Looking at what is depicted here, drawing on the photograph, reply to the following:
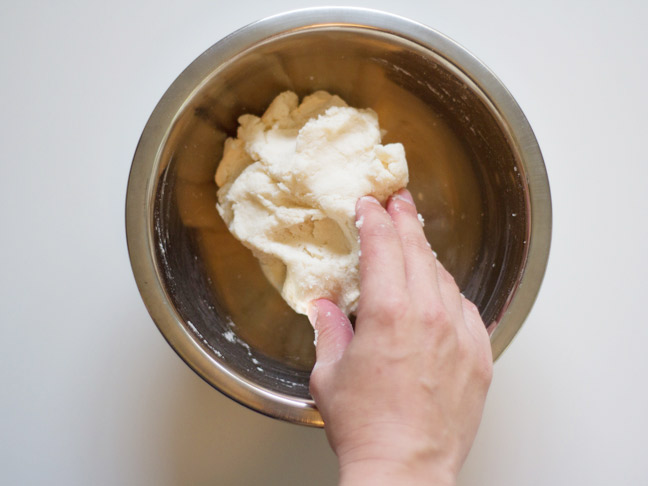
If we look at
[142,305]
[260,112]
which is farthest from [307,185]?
[142,305]

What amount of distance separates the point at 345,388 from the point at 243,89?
0.61 m

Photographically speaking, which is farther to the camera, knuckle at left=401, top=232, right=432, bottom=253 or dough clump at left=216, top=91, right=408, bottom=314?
dough clump at left=216, top=91, right=408, bottom=314

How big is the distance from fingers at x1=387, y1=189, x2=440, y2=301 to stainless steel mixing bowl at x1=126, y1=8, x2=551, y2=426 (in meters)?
0.17

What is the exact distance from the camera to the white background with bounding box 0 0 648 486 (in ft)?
3.38

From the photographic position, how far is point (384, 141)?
1.08m

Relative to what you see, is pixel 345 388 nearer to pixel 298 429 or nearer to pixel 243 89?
pixel 298 429

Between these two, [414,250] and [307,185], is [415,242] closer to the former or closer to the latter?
[414,250]

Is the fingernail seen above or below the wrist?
above

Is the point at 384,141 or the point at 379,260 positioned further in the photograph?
the point at 384,141

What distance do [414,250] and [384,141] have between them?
1.28ft

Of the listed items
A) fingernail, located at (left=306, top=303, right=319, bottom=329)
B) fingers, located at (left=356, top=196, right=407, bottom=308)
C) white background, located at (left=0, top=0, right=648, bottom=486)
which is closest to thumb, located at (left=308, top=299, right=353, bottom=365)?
fingernail, located at (left=306, top=303, right=319, bottom=329)

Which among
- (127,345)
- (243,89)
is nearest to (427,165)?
(243,89)

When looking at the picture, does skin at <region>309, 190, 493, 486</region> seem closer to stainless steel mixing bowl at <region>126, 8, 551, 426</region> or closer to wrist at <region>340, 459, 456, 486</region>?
wrist at <region>340, 459, 456, 486</region>

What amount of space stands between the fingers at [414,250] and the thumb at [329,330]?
149 mm
